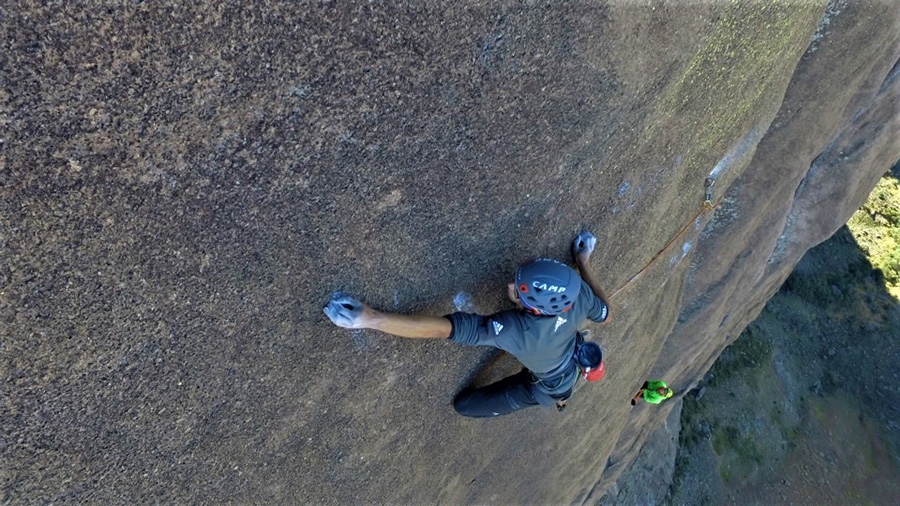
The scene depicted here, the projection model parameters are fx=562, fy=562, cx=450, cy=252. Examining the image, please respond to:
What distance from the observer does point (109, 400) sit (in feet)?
6.71

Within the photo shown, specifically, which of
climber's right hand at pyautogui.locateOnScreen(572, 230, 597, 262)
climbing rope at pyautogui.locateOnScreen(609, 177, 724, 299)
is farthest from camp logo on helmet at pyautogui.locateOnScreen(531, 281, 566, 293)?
climbing rope at pyautogui.locateOnScreen(609, 177, 724, 299)

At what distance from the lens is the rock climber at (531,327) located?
2516mm

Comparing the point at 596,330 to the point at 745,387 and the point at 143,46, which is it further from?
the point at 745,387

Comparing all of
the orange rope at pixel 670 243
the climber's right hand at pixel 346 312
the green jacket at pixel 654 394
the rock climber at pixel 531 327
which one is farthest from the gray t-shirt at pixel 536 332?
the green jacket at pixel 654 394

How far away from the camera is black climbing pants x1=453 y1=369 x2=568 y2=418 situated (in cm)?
332

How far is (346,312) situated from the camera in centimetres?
235

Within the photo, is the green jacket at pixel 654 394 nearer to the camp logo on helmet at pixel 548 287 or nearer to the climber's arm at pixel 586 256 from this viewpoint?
the climber's arm at pixel 586 256

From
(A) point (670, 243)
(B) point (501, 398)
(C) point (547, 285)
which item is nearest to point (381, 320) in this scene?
(C) point (547, 285)

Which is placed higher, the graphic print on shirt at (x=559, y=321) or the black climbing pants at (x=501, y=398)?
the graphic print on shirt at (x=559, y=321)

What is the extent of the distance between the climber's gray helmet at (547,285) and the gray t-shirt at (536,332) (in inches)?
6.1

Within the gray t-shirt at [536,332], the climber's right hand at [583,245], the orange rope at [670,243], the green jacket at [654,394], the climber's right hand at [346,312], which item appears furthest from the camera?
the green jacket at [654,394]

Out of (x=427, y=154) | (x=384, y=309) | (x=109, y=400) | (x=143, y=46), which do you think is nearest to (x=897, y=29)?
(x=427, y=154)

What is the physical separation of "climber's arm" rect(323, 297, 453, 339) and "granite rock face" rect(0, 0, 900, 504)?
0.28 ft

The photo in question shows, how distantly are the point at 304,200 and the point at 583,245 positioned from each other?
1721mm
